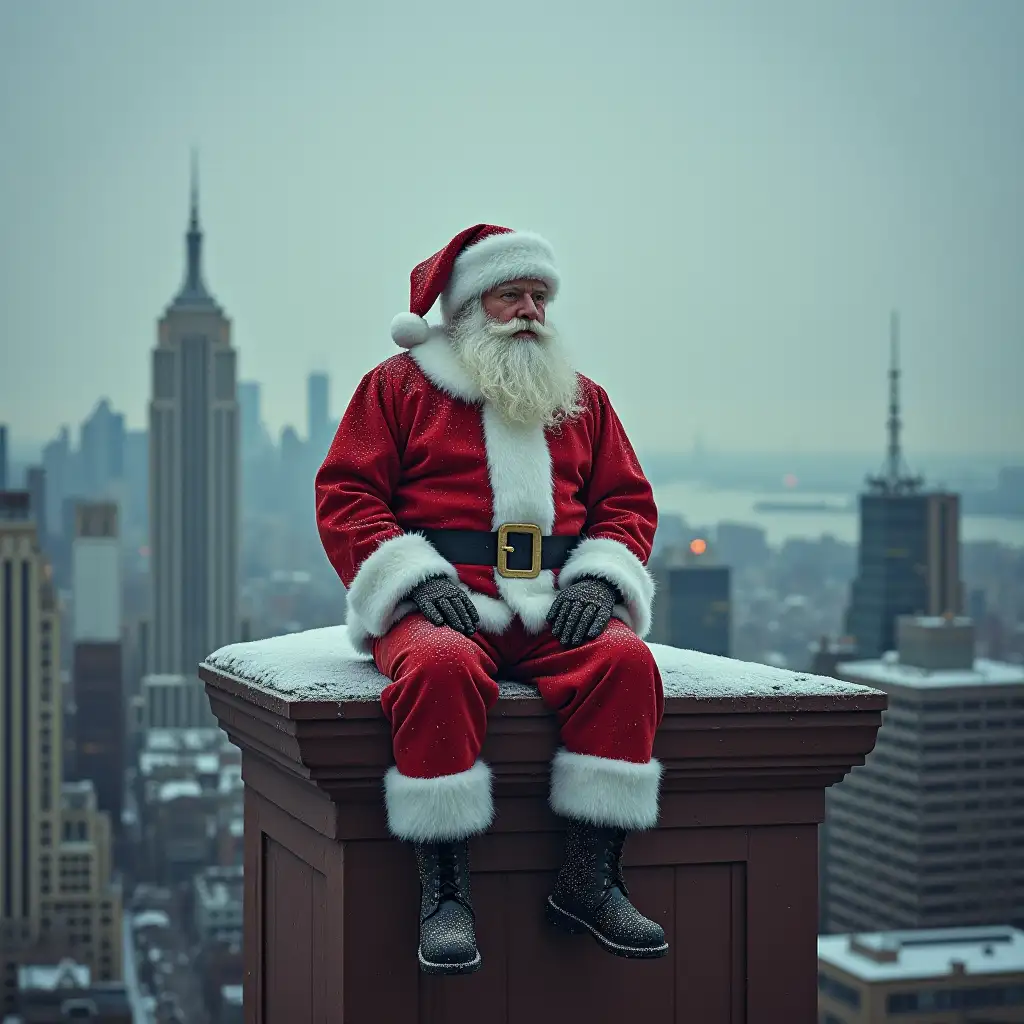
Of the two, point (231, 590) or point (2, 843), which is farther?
point (231, 590)

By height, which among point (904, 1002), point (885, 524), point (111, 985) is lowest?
point (111, 985)

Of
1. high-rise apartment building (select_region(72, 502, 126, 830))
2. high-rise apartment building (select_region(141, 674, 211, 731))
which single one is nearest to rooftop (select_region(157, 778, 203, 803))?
high-rise apartment building (select_region(72, 502, 126, 830))

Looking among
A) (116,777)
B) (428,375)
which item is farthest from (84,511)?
(428,375)

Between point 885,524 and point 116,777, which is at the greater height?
point 885,524

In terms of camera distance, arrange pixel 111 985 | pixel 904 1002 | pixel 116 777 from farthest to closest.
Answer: pixel 116 777
pixel 111 985
pixel 904 1002

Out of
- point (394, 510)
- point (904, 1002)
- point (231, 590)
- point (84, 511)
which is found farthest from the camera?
point (231, 590)

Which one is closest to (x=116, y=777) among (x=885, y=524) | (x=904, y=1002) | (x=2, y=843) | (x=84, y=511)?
(x=2, y=843)

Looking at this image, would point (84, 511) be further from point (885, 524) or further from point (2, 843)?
point (885, 524)

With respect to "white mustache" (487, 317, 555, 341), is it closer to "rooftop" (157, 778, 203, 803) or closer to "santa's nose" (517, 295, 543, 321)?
"santa's nose" (517, 295, 543, 321)
